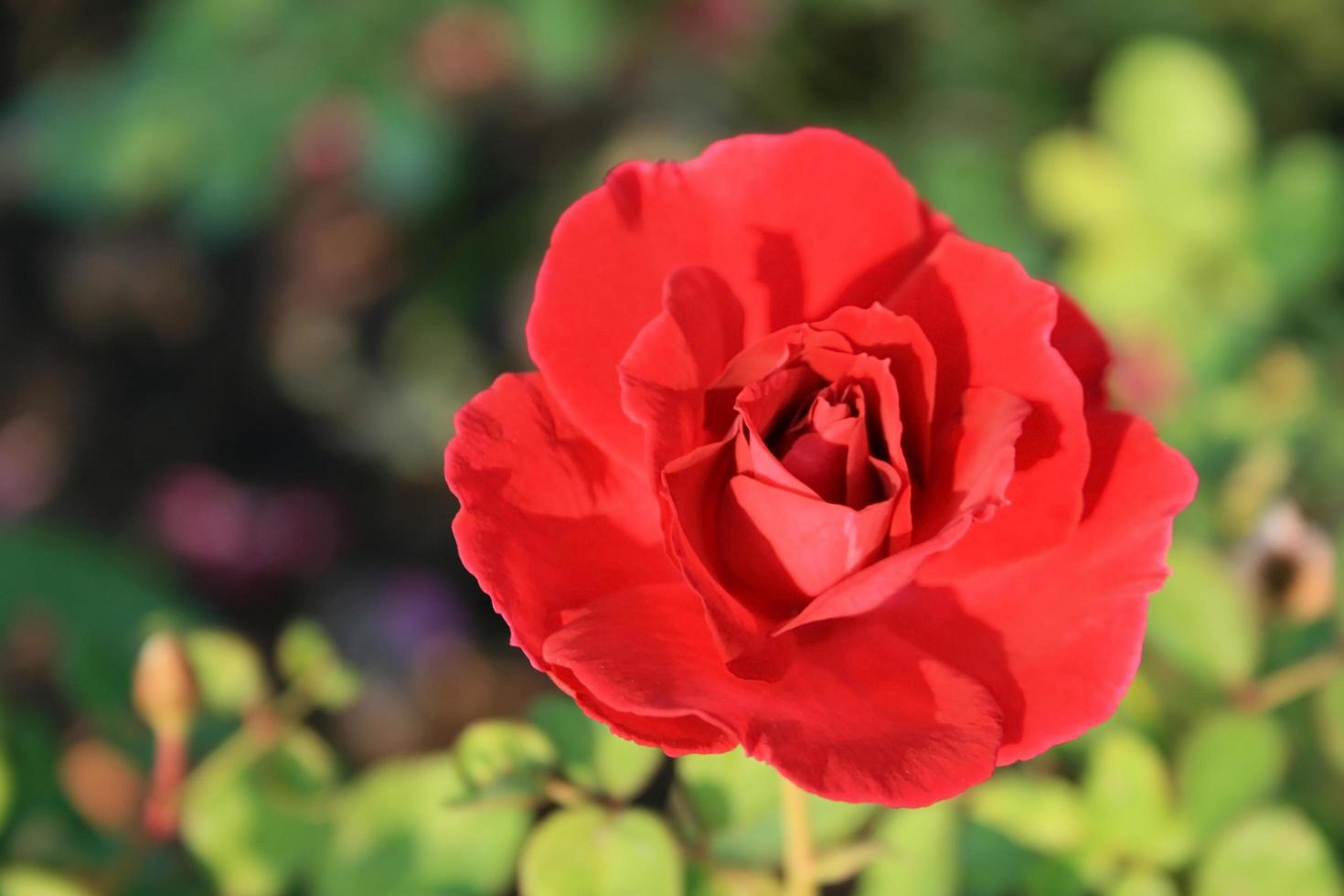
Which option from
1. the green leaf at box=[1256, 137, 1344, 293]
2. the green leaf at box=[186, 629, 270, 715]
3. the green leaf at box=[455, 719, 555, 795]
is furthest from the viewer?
the green leaf at box=[1256, 137, 1344, 293]

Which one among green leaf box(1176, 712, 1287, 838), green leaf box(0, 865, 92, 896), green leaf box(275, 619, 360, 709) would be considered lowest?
green leaf box(1176, 712, 1287, 838)

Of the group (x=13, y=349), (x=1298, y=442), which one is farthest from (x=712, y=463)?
(x=13, y=349)

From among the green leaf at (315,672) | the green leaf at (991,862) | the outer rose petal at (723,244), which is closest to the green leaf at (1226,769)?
the green leaf at (991,862)

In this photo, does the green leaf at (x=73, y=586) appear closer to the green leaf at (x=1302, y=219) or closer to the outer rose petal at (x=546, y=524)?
the outer rose petal at (x=546, y=524)

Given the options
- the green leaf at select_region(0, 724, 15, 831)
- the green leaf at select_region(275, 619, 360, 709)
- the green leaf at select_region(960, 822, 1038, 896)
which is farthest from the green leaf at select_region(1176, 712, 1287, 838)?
the green leaf at select_region(0, 724, 15, 831)

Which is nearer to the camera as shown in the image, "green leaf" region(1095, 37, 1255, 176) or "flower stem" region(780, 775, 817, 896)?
"flower stem" region(780, 775, 817, 896)

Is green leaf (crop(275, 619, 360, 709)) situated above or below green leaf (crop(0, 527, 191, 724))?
above

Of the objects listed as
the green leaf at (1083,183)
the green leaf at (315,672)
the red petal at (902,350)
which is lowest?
the green leaf at (315,672)

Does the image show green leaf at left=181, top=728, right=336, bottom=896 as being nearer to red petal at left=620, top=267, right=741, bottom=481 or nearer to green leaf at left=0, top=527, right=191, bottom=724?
red petal at left=620, top=267, right=741, bottom=481
